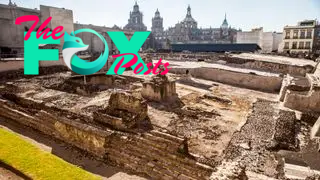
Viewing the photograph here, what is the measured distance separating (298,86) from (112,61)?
2172 centimetres

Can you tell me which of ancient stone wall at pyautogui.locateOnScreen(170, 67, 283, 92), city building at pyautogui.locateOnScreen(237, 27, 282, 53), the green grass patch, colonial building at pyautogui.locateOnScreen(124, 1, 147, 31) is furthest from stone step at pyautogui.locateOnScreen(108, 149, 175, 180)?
colonial building at pyautogui.locateOnScreen(124, 1, 147, 31)

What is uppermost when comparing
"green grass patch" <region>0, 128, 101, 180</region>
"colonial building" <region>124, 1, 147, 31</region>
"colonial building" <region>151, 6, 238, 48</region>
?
"colonial building" <region>124, 1, 147, 31</region>

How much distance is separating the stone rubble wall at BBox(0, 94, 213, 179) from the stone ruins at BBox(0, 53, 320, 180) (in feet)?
0.12

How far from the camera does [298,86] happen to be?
16.0 metres

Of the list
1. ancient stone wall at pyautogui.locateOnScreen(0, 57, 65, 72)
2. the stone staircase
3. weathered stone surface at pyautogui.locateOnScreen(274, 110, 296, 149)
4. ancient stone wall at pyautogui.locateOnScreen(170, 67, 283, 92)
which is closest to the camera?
the stone staircase

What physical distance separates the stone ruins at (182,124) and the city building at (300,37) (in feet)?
68.1

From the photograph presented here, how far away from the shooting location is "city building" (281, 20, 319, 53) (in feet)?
119

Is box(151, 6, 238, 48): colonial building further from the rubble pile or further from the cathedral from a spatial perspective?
the rubble pile

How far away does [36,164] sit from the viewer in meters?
6.68

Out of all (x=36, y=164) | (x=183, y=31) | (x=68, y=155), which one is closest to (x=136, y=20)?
(x=183, y=31)

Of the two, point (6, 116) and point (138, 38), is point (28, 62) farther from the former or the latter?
point (138, 38)

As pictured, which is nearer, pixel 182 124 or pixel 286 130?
pixel 286 130

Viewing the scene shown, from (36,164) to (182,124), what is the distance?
7.41 m

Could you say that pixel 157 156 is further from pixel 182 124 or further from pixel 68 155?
pixel 68 155
